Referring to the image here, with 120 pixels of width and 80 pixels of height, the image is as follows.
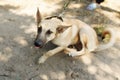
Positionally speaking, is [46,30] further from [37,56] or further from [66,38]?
[37,56]

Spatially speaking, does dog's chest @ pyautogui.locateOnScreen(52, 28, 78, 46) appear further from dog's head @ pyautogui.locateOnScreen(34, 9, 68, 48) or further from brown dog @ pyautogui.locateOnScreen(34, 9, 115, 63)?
dog's head @ pyautogui.locateOnScreen(34, 9, 68, 48)

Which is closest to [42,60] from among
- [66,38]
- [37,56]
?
[37,56]

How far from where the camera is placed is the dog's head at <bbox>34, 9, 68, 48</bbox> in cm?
454

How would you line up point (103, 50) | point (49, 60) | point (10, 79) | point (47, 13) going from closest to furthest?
point (10, 79)
point (49, 60)
point (103, 50)
point (47, 13)

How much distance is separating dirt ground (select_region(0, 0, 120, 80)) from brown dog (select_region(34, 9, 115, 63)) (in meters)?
0.16

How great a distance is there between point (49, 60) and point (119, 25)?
75.5 inches

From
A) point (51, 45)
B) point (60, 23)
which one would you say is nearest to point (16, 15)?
point (51, 45)

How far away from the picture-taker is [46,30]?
179 inches

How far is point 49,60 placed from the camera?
16.4 ft

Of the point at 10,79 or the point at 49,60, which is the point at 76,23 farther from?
the point at 10,79

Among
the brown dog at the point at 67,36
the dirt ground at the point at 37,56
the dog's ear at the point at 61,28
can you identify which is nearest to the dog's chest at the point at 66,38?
the brown dog at the point at 67,36

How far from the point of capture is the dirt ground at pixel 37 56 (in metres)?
4.79

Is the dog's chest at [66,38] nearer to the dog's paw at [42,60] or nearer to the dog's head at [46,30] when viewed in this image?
the dog's head at [46,30]

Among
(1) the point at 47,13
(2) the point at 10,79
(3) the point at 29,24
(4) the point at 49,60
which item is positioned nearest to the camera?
(2) the point at 10,79
